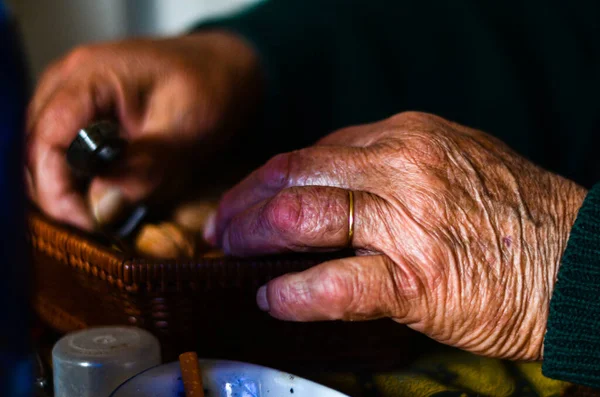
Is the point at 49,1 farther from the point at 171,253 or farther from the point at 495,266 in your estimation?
the point at 495,266

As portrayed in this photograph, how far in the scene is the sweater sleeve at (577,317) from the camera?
463 mm

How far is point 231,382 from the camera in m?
0.36

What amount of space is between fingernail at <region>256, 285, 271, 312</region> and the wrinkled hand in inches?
8.4

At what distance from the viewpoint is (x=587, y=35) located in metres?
1.04

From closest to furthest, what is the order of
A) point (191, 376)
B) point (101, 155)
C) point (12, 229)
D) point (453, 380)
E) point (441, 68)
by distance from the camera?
point (12, 229) < point (191, 376) < point (453, 380) < point (101, 155) < point (441, 68)

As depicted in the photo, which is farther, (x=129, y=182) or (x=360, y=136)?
(x=129, y=182)

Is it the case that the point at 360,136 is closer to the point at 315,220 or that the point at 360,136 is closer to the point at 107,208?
the point at 315,220

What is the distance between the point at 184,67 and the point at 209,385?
419 mm

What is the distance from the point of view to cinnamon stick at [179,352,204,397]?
35 centimetres

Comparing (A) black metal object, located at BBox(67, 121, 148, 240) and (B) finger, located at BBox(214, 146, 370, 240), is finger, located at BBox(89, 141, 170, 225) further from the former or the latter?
(B) finger, located at BBox(214, 146, 370, 240)

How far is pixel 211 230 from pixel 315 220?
5.5 inches

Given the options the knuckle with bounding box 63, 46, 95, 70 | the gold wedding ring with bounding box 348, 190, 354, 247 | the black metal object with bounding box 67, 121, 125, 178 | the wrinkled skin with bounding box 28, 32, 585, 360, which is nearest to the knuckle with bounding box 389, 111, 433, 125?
the wrinkled skin with bounding box 28, 32, 585, 360

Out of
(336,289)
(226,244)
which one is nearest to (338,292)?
(336,289)

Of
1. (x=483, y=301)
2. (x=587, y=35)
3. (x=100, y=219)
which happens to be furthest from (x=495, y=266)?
(x=587, y=35)
